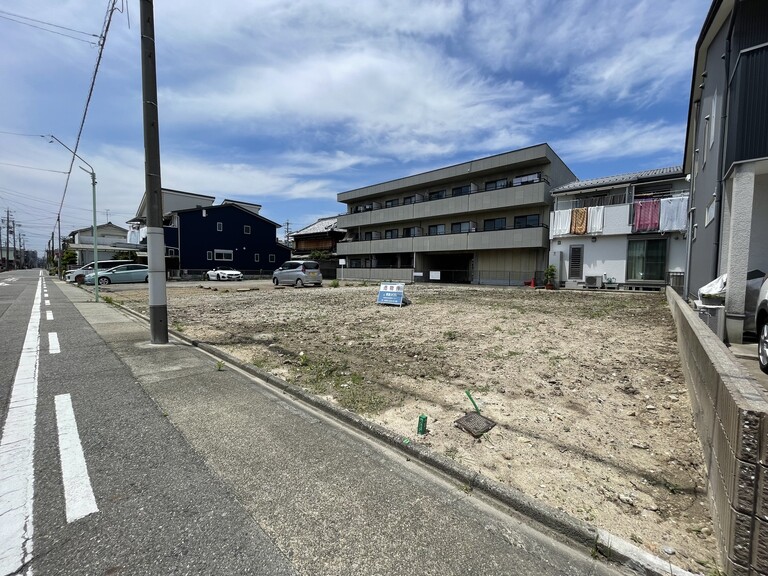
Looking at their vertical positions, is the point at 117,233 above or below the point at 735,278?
above

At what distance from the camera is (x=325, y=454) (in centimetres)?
297

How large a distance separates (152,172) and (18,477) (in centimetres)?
591

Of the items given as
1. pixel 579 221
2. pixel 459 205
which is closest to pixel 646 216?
pixel 579 221

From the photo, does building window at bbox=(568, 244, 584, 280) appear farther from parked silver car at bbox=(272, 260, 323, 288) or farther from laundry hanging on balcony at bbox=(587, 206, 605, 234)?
parked silver car at bbox=(272, 260, 323, 288)

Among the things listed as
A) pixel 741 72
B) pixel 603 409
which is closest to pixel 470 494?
pixel 603 409

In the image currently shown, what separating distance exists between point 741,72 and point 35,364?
13423 millimetres

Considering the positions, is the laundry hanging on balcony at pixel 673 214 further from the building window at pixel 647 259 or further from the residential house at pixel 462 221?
the residential house at pixel 462 221

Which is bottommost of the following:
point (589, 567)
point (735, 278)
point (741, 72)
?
point (589, 567)

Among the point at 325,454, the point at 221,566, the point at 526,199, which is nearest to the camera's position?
the point at 221,566

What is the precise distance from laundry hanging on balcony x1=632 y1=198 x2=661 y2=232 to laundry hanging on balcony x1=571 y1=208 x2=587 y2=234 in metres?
2.38

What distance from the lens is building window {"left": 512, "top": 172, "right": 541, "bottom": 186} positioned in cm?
2362

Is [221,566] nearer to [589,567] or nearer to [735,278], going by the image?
[589,567]

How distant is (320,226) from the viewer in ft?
151

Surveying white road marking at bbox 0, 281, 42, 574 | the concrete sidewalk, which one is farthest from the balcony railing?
white road marking at bbox 0, 281, 42, 574
